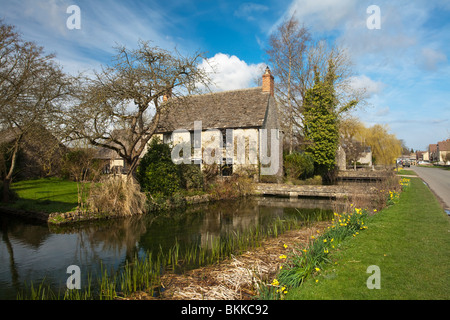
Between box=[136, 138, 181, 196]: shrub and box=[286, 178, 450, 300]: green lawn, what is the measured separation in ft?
33.9

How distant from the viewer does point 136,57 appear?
13.4 meters

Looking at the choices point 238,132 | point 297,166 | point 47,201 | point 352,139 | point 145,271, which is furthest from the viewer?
point 352,139

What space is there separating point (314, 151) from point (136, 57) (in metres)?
20.0

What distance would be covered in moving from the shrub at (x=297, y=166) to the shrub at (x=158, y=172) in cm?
1172

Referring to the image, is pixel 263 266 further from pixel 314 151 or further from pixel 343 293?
pixel 314 151

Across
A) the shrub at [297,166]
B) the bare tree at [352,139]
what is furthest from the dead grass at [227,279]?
the bare tree at [352,139]

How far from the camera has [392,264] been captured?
18.1 feet

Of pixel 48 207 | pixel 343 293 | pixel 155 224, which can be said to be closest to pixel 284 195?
pixel 155 224

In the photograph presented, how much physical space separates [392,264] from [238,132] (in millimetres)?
19285

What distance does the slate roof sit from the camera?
24047 millimetres

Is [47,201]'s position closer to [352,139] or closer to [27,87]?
[27,87]

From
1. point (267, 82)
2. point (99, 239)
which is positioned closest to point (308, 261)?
point (99, 239)

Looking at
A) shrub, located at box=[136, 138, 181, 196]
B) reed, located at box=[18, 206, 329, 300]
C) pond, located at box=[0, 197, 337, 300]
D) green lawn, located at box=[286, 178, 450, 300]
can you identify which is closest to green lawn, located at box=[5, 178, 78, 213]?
pond, located at box=[0, 197, 337, 300]

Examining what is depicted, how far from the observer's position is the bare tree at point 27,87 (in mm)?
12617
